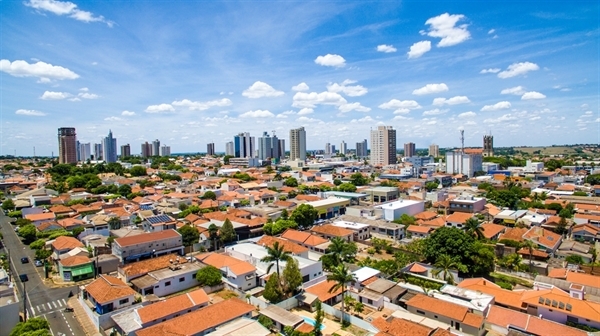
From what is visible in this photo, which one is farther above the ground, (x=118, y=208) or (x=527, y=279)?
(x=118, y=208)

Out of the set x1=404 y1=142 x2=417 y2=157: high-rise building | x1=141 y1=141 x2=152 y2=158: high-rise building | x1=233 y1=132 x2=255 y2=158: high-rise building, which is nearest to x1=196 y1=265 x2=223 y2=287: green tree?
x1=233 y1=132 x2=255 y2=158: high-rise building

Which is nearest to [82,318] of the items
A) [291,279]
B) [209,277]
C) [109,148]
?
[209,277]

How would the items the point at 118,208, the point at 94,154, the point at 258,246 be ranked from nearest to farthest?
the point at 258,246 → the point at 118,208 → the point at 94,154

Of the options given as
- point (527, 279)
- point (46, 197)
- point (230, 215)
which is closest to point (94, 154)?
point (46, 197)

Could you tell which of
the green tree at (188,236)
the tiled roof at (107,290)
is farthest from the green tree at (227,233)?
the tiled roof at (107,290)

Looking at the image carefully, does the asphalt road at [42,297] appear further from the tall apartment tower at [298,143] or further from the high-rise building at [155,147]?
the high-rise building at [155,147]

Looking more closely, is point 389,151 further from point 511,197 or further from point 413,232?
point 413,232
